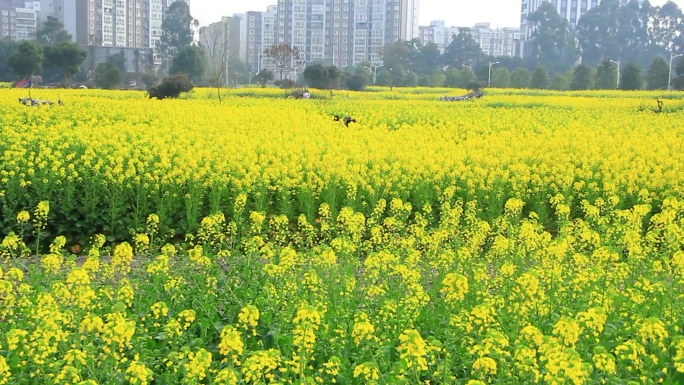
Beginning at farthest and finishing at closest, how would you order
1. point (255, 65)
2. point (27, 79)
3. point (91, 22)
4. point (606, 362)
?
point (255, 65) < point (91, 22) < point (27, 79) < point (606, 362)

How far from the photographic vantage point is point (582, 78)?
46469 mm

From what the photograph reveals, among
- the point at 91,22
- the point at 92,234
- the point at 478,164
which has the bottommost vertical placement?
the point at 92,234

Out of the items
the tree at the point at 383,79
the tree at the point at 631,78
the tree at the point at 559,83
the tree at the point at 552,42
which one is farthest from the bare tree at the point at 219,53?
the tree at the point at 552,42

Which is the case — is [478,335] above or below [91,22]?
below

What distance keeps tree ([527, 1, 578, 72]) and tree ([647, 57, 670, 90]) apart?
82.7ft

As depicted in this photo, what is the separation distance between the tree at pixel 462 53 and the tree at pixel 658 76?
76.4 feet

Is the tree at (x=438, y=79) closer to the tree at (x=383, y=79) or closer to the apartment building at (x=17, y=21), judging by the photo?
the tree at (x=383, y=79)

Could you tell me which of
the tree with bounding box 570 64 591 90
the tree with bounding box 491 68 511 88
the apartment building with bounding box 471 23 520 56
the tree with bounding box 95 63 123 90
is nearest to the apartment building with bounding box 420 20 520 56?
the apartment building with bounding box 471 23 520 56

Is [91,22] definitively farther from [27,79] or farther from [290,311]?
[290,311]

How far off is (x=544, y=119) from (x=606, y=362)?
1599cm

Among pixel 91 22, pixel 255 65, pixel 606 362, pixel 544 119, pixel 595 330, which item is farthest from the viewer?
pixel 255 65

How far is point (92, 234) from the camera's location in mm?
8266

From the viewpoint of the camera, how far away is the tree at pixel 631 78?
42.1 m

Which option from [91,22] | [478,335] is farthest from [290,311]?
[91,22]
